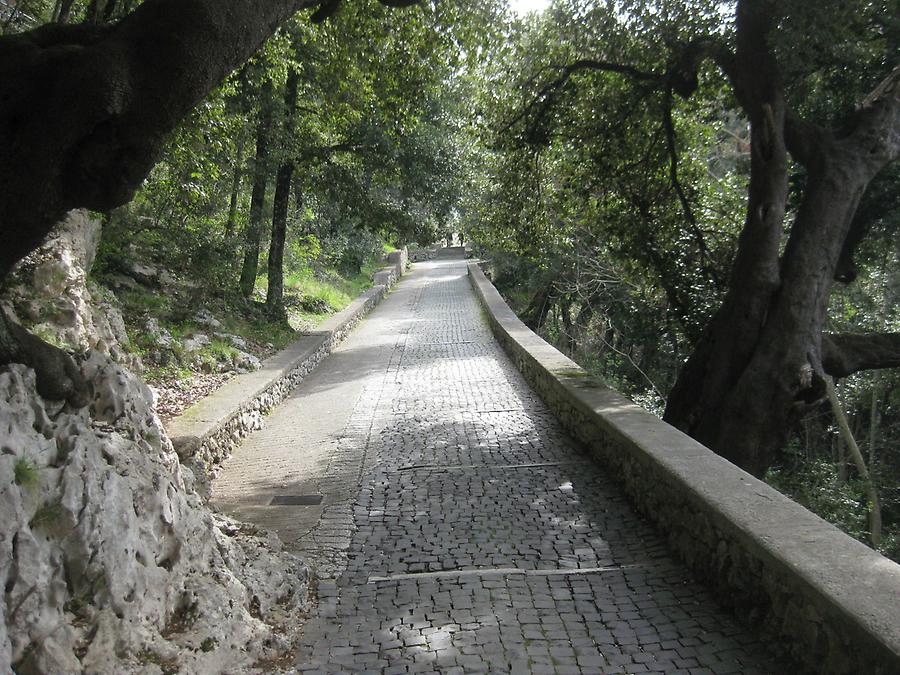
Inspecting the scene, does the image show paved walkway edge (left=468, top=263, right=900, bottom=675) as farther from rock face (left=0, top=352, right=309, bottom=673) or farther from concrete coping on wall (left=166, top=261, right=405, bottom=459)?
concrete coping on wall (left=166, top=261, right=405, bottom=459)

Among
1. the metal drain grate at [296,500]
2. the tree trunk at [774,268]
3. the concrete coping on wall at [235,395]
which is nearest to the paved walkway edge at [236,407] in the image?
the concrete coping on wall at [235,395]

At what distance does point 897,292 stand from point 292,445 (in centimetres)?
1188

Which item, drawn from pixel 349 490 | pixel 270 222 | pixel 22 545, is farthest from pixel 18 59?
pixel 270 222

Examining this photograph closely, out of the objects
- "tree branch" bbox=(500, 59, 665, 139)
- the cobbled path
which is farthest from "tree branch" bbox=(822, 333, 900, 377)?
"tree branch" bbox=(500, 59, 665, 139)

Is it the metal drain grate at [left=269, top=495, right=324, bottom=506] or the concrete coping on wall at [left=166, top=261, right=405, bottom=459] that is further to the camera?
the concrete coping on wall at [left=166, top=261, right=405, bottom=459]

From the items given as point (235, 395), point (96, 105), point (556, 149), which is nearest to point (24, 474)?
point (96, 105)

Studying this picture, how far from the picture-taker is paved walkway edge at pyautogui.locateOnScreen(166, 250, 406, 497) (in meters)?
6.38

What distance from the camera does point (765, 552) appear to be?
3.54 metres

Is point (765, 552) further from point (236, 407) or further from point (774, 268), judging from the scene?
point (236, 407)

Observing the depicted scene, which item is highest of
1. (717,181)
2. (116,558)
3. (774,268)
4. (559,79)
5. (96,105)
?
(559,79)

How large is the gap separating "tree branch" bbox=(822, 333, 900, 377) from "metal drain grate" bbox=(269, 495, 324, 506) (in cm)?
531

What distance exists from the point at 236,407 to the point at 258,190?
7696 mm

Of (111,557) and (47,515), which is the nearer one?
(47,515)

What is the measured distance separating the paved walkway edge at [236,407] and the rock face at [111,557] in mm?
1887
